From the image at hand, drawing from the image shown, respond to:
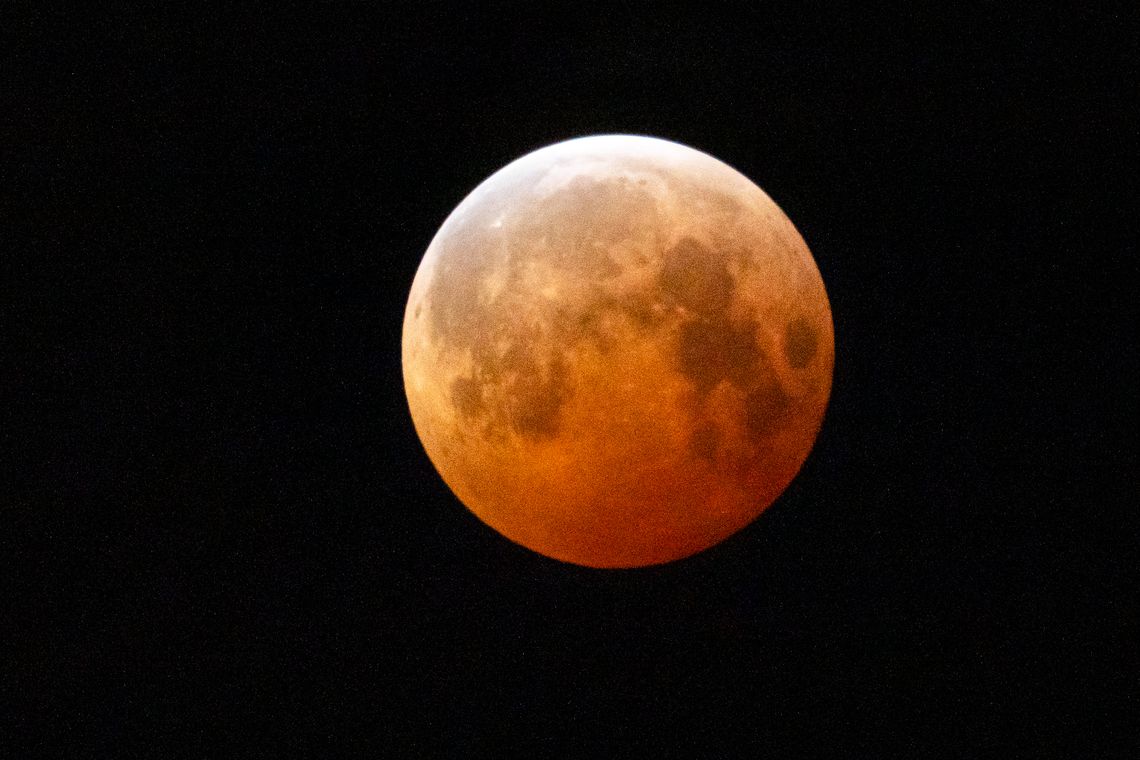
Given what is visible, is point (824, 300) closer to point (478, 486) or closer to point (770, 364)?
point (770, 364)

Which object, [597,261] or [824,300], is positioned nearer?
[597,261]

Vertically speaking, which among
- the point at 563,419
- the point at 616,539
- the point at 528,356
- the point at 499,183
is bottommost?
the point at 616,539

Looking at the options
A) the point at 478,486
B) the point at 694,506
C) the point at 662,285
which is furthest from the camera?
the point at 478,486

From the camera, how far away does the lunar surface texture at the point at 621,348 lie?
2984 millimetres

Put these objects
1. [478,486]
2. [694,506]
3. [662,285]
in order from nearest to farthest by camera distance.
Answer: [662,285] → [694,506] → [478,486]

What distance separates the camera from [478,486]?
340 centimetres

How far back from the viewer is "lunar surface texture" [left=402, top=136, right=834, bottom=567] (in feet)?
9.79

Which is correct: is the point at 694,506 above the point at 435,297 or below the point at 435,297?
below

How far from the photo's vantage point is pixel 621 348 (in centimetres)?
296

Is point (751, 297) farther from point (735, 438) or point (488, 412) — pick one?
point (488, 412)

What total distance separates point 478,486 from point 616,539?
0.63m

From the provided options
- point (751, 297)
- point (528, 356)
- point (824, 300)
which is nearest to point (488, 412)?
point (528, 356)

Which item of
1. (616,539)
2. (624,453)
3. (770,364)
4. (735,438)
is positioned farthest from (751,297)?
(616,539)

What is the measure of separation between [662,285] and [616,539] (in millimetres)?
1084
